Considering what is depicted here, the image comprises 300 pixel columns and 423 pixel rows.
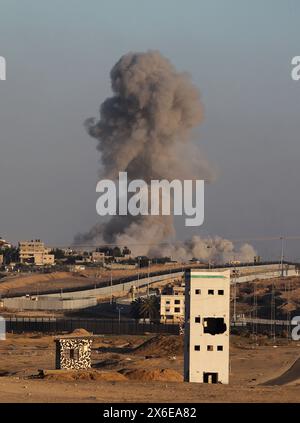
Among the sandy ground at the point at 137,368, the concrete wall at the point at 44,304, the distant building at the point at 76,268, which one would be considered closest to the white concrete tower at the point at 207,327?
the sandy ground at the point at 137,368

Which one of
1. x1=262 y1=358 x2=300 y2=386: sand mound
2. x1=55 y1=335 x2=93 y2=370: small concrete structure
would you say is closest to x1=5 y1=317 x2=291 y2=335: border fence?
x1=262 y1=358 x2=300 y2=386: sand mound

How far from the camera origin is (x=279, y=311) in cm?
10575

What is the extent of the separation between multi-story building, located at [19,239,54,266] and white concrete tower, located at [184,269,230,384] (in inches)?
4408

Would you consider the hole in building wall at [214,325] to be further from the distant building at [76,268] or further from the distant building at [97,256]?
the distant building at [97,256]

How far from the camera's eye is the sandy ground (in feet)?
105

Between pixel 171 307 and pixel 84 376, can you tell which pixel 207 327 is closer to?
pixel 84 376

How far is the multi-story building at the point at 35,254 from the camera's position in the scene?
159625 millimetres

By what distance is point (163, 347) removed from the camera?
64.6 meters

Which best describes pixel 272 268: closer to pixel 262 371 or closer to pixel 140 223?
pixel 140 223

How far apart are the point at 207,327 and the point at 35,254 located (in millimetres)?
118882

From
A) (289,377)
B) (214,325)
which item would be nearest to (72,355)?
(214,325)

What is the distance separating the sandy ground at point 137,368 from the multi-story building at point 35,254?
80056mm

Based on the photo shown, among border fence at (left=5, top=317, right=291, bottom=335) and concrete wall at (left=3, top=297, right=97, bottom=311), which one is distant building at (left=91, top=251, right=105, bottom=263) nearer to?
concrete wall at (left=3, top=297, right=97, bottom=311)
